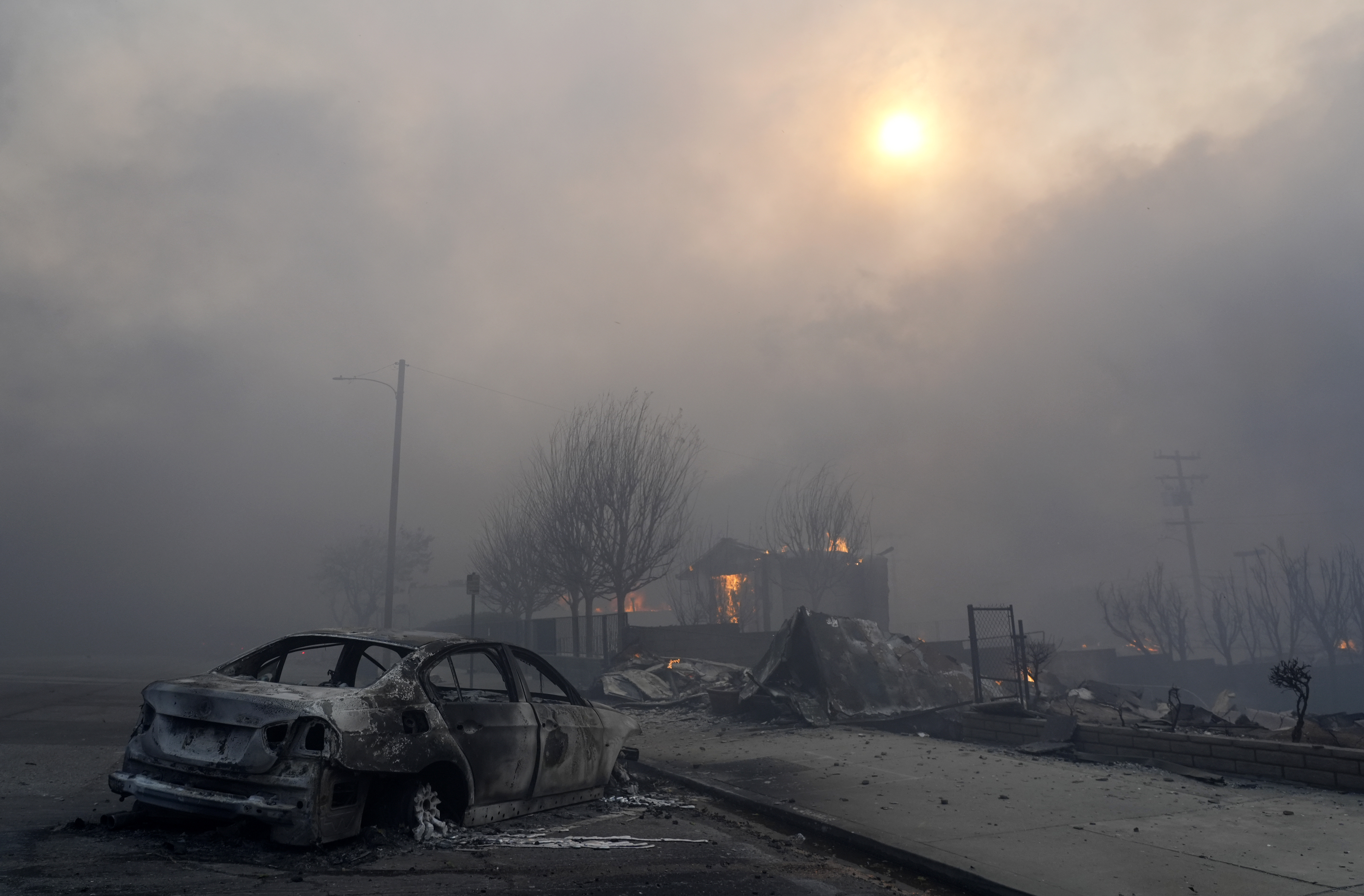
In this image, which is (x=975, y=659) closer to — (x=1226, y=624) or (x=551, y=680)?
(x=551, y=680)

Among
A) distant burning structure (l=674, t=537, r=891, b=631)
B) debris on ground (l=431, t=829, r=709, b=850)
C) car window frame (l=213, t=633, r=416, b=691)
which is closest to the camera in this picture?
debris on ground (l=431, t=829, r=709, b=850)

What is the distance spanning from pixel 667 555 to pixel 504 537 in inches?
399

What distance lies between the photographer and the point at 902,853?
18.3 feet

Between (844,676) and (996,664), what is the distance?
761 cm

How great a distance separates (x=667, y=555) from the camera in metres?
25.2

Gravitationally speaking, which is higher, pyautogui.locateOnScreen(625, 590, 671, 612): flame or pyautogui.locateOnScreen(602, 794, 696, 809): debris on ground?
pyautogui.locateOnScreen(625, 590, 671, 612): flame

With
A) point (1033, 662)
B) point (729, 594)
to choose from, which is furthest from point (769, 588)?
point (1033, 662)

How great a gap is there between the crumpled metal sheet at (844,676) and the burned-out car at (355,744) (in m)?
7.84

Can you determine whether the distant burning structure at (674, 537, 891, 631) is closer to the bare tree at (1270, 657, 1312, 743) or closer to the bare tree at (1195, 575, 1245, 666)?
the bare tree at (1195, 575, 1245, 666)

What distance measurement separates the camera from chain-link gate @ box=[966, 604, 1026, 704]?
12.7m

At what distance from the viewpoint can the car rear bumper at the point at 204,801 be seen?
15.4 ft

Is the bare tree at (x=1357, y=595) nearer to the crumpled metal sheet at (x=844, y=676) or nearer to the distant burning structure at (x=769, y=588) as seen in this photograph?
the distant burning structure at (x=769, y=588)

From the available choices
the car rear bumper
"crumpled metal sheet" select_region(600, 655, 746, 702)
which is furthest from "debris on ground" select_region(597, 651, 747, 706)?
the car rear bumper

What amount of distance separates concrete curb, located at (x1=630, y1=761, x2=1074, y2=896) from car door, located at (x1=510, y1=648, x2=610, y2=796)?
1.33m
